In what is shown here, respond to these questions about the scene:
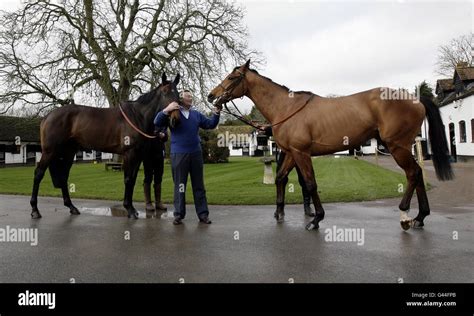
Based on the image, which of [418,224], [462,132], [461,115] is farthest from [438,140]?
[462,132]

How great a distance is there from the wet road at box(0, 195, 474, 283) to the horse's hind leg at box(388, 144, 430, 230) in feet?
0.64

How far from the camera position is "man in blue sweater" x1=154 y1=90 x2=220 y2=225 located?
20.5 feet

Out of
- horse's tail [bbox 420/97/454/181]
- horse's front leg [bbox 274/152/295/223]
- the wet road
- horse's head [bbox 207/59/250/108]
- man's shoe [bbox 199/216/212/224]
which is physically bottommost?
the wet road

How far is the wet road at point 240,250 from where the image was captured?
136 inches

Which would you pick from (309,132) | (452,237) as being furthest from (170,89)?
(452,237)

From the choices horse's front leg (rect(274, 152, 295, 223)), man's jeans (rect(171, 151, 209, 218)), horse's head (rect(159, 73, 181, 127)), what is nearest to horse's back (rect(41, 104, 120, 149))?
horse's head (rect(159, 73, 181, 127))

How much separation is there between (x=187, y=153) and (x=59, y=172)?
3362 millimetres

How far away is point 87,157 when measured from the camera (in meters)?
55.5

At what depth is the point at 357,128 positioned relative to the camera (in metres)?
5.43

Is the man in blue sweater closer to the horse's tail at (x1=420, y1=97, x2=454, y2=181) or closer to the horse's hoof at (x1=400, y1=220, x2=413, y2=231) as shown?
the horse's hoof at (x1=400, y1=220, x2=413, y2=231)
